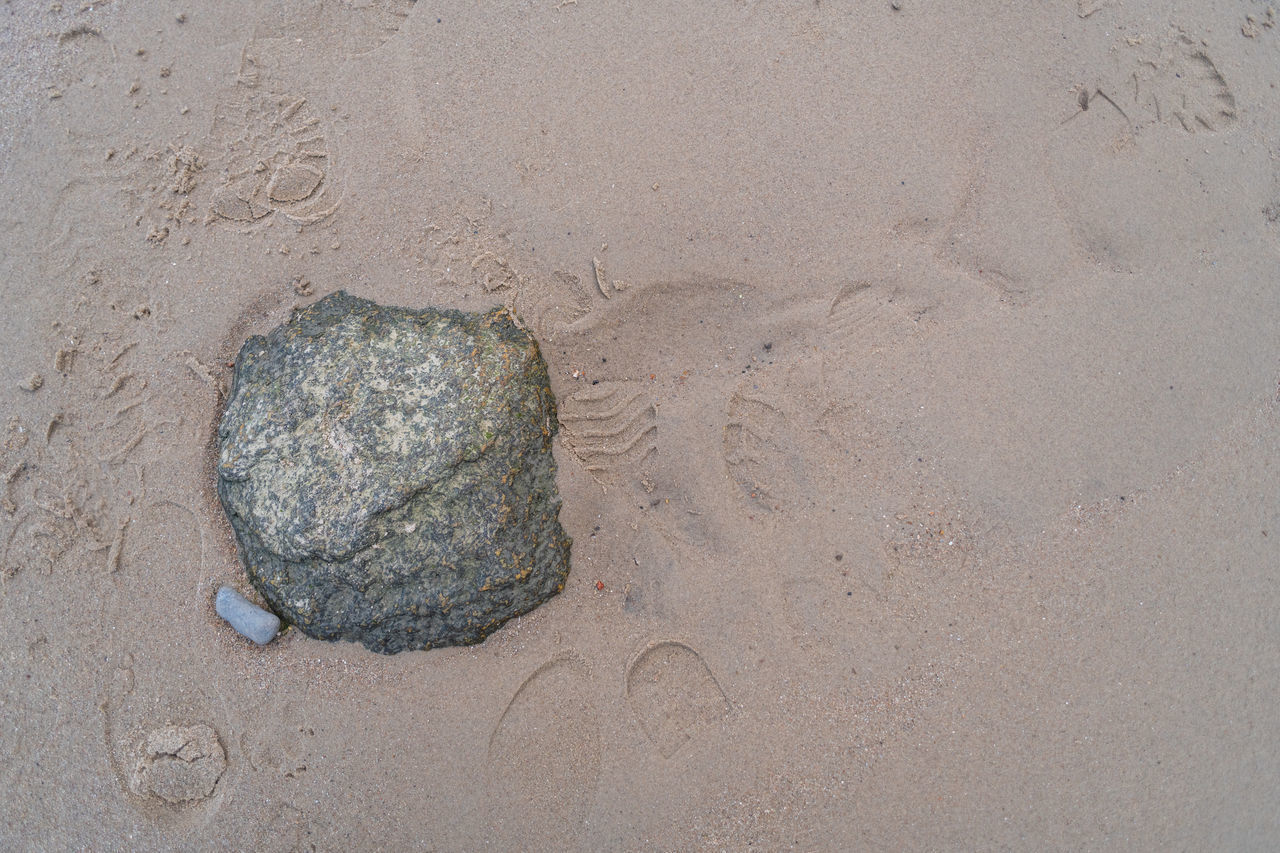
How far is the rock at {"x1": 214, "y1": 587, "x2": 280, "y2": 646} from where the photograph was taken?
256cm

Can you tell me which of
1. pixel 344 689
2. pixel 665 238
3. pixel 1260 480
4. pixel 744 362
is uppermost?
pixel 665 238

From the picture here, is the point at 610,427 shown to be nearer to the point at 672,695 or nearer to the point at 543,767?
the point at 672,695

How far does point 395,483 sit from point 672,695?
124cm

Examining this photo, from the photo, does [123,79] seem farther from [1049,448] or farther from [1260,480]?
[1260,480]

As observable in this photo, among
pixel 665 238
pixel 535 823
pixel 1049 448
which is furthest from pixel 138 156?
pixel 1049 448

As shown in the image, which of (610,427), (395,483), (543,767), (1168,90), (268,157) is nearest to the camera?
(395,483)

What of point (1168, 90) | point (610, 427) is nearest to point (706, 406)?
point (610, 427)

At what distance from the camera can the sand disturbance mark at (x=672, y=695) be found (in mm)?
2557

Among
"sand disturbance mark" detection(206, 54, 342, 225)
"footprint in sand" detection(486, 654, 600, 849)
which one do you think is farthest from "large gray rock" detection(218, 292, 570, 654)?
"sand disturbance mark" detection(206, 54, 342, 225)

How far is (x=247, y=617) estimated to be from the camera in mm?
2564

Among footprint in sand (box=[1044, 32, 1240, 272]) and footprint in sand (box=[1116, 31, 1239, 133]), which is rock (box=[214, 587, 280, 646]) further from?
footprint in sand (box=[1116, 31, 1239, 133])

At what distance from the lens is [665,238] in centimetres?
281

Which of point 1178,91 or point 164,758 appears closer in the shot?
point 164,758

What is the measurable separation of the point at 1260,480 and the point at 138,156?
15.4 feet
